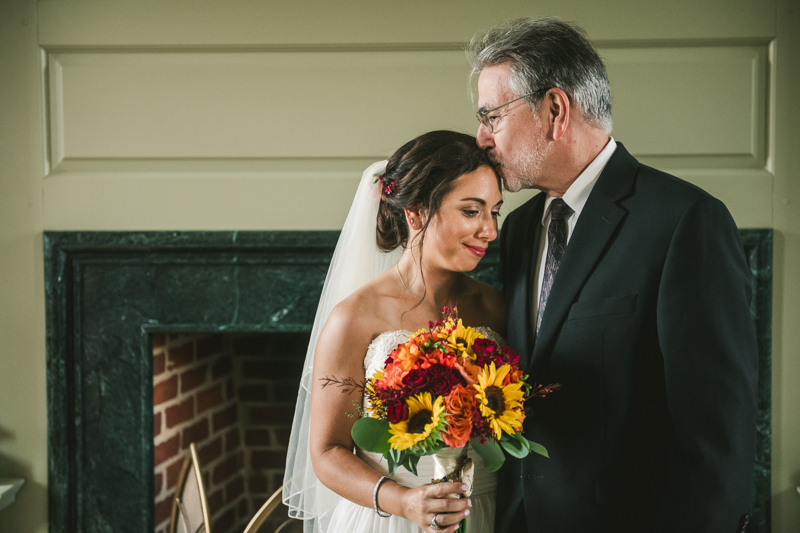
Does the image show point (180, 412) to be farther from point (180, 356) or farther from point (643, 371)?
point (643, 371)

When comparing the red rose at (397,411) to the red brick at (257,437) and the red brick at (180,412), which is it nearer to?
the red brick at (180,412)

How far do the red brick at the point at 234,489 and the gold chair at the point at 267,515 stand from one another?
0.86 meters

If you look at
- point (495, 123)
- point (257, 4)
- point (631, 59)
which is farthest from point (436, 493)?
point (257, 4)

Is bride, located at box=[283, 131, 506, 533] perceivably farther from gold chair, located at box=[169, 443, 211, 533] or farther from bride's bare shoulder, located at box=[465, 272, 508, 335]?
gold chair, located at box=[169, 443, 211, 533]

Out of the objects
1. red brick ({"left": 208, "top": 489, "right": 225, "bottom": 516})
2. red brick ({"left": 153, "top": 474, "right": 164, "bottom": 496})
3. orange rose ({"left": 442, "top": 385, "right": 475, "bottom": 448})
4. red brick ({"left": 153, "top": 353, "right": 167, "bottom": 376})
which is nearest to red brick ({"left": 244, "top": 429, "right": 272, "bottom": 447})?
red brick ({"left": 208, "top": 489, "right": 225, "bottom": 516})

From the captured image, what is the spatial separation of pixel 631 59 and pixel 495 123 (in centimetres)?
92

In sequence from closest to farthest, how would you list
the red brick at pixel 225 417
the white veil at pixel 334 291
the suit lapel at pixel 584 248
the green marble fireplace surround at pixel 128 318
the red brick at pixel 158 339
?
the suit lapel at pixel 584 248
the white veil at pixel 334 291
the green marble fireplace surround at pixel 128 318
the red brick at pixel 158 339
the red brick at pixel 225 417

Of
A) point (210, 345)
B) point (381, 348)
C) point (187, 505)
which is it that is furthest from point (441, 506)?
point (210, 345)

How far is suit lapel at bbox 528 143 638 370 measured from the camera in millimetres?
1476

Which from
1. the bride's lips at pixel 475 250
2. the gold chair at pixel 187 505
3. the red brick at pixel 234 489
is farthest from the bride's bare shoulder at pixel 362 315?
the red brick at pixel 234 489

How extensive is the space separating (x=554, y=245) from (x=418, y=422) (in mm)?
670

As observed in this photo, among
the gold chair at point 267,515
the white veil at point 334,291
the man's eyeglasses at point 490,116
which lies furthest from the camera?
the gold chair at point 267,515

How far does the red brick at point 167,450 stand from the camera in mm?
2538

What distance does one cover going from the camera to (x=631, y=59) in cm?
223
